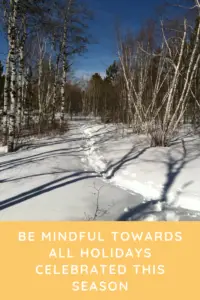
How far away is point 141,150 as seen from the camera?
7.77 m

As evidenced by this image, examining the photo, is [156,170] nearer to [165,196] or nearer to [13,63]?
[165,196]

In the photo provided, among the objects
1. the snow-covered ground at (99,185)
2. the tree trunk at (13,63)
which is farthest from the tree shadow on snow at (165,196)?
the tree trunk at (13,63)

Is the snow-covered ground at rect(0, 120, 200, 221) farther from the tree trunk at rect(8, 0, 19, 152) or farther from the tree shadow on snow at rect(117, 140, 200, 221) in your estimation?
the tree trunk at rect(8, 0, 19, 152)

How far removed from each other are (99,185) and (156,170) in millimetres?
1553

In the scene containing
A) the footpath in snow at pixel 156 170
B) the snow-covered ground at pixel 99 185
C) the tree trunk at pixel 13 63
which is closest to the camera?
the snow-covered ground at pixel 99 185

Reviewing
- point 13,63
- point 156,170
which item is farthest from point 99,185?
point 13,63

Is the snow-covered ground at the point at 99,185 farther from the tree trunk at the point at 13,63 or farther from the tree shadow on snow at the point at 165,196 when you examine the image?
the tree trunk at the point at 13,63

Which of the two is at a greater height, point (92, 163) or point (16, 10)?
point (16, 10)

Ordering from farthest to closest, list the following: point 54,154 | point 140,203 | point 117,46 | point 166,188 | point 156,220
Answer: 1. point 117,46
2. point 54,154
3. point 166,188
4. point 140,203
5. point 156,220

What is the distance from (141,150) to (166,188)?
2.99 metres

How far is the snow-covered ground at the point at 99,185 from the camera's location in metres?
3.76

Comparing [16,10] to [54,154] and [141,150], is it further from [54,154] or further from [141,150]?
[141,150]

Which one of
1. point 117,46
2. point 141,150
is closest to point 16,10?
point 117,46

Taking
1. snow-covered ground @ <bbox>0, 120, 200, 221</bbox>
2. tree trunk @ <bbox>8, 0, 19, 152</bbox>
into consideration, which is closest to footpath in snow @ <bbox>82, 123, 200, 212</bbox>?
snow-covered ground @ <bbox>0, 120, 200, 221</bbox>
